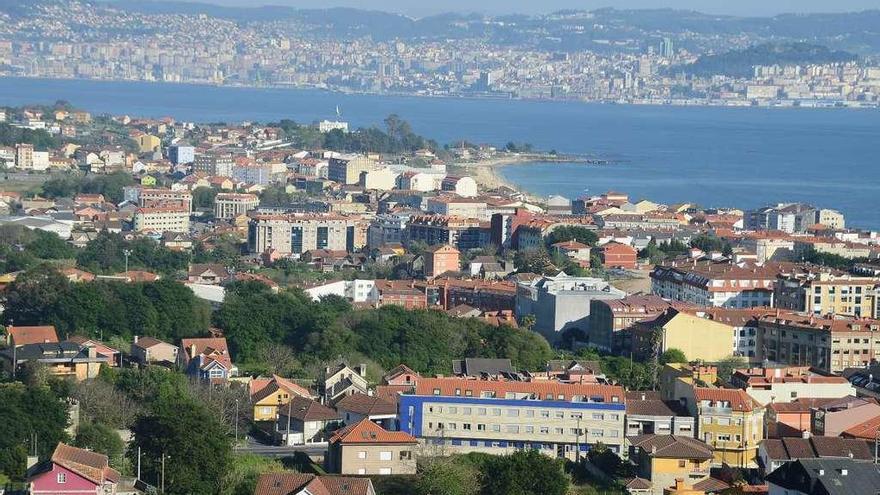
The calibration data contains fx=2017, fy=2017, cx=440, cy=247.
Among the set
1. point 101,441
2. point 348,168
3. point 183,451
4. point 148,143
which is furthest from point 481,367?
point 148,143

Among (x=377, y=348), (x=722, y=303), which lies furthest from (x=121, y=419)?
(x=722, y=303)

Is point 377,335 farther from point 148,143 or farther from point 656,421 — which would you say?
point 148,143

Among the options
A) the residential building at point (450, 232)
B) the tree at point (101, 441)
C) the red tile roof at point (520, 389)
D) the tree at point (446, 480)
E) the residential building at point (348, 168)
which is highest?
the red tile roof at point (520, 389)

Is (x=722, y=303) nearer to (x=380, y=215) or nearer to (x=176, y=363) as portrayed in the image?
(x=176, y=363)

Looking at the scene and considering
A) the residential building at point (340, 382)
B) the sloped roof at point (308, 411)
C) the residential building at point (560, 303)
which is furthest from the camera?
the residential building at point (560, 303)

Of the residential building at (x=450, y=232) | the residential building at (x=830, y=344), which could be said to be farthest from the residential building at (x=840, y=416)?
the residential building at (x=450, y=232)

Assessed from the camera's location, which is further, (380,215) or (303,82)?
(303,82)

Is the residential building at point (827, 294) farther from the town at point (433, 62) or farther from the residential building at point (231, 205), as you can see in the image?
the town at point (433, 62)

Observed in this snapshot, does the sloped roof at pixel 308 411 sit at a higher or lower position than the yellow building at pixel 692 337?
higher
